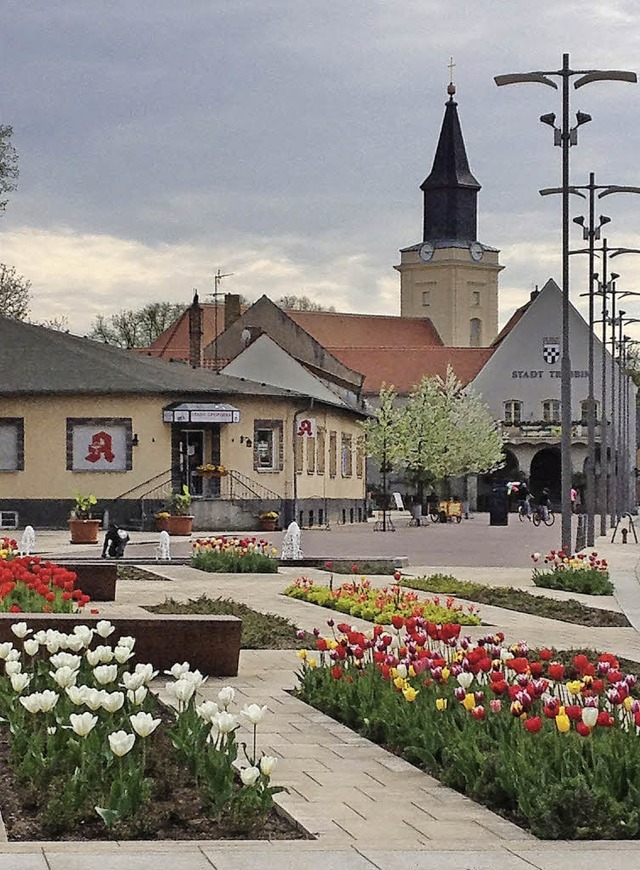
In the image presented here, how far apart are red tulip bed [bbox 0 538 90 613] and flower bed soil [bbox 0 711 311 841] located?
20.4 ft

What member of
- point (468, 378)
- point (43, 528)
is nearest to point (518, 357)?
point (468, 378)

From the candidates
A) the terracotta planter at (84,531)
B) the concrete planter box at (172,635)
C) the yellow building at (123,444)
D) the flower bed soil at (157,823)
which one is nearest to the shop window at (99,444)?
the yellow building at (123,444)

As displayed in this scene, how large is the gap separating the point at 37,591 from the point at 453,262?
117247 mm

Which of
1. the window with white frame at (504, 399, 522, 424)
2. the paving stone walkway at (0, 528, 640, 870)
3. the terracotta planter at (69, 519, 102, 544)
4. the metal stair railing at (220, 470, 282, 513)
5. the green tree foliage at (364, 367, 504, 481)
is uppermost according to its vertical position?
the window with white frame at (504, 399, 522, 424)

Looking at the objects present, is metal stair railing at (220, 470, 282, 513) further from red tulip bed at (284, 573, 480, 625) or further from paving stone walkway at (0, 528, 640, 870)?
paving stone walkway at (0, 528, 640, 870)

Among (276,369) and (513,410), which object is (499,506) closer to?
(276,369)

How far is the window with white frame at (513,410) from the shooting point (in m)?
106

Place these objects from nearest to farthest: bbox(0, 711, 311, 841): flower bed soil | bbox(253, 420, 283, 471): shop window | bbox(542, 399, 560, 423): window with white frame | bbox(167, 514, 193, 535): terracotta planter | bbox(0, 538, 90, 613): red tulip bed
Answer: bbox(0, 711, 311, 841): flower bed soil < bbox(0, 538, 90, 613): red tulip bed < bbox(167, 514, 193, 535): terracotta planter < bbox(253, 420, 283, 471): shop window < bbox(542, 399, 560, 423): window with white frame

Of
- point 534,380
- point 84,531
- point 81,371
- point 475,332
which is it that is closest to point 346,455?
point 81,371

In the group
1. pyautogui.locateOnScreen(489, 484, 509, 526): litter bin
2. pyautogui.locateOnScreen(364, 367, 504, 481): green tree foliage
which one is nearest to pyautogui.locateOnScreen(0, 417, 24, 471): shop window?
pyautogui.locateOnScreen(364, 367, 504, 481): green tree foliage

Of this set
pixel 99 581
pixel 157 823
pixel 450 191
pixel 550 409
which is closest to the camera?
pixel 157 823

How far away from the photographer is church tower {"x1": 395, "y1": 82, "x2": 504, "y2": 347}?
12700 centimetres

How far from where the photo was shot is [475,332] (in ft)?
438

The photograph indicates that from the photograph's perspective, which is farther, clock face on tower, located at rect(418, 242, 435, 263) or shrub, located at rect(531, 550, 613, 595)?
clock face on tower, located at rect(418, 242, 435, 263)
